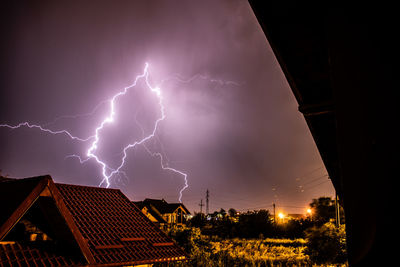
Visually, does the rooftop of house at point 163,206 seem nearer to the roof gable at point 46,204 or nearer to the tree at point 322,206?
the tree at point 322,206

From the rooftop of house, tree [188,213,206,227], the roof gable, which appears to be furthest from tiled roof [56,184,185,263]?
the rooftop of house

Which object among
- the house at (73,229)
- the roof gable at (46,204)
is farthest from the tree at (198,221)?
the roof gable at (46,204)

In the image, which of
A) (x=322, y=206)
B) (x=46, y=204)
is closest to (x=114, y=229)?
(x=46, y=204)

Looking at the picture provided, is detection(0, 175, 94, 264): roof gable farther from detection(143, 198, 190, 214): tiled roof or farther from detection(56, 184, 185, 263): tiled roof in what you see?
detection(143, 198, 190, 214): tiled roof

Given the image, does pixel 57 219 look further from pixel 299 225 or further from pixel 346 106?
pixel 299 225

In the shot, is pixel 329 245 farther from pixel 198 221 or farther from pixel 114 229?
pixel 198 221

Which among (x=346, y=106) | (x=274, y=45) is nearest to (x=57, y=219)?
(x=274, y=45)
